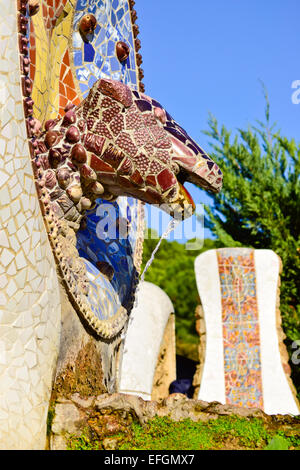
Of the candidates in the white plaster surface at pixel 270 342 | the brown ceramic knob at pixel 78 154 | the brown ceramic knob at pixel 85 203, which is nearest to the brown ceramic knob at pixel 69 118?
the brown ceramic knob at pixel 78 154

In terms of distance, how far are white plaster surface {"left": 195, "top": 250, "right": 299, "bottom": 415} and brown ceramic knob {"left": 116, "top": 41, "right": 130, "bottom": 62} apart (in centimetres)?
288

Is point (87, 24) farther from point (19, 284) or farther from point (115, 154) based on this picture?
point (19, 284)

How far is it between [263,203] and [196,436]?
6.45 m

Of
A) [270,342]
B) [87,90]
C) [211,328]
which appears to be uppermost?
[87,90]

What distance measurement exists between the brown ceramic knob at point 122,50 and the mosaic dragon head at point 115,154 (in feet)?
2.85

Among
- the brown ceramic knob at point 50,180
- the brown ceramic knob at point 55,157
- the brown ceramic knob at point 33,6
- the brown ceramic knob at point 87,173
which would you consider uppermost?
the brown ceramic knob at point 33,6

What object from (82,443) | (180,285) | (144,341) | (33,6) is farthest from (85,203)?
(180,285)

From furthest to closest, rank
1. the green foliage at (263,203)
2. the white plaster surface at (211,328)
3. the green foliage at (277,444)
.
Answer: the green foliage at (263,203) → the white plaster surface at (211,328) → the green foliage at (277,444)

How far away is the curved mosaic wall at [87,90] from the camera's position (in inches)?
109

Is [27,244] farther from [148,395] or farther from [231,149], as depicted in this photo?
[231,149]

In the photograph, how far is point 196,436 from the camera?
2461 mm

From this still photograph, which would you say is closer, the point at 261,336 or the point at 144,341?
the point at 144,341

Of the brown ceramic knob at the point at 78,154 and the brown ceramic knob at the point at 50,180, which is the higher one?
the brown ceramic knob at the point at 78,154

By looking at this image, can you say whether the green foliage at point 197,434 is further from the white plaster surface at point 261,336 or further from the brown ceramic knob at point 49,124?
the white plaster surface at point 261,336
